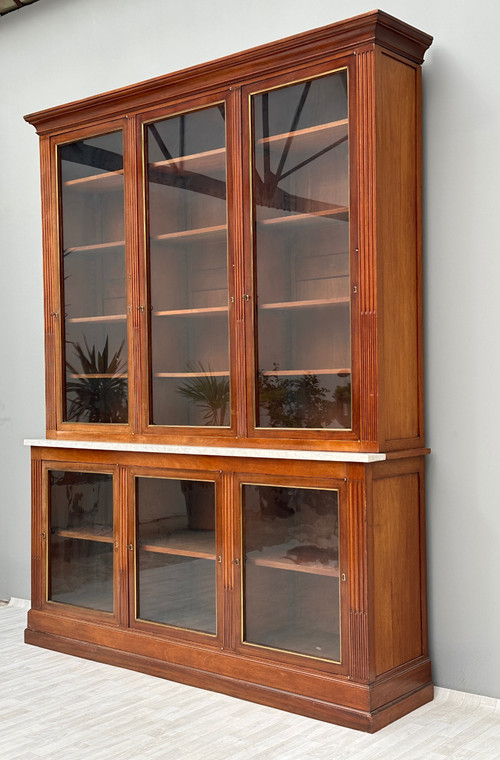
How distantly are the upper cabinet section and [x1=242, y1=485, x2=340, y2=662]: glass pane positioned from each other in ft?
0.77

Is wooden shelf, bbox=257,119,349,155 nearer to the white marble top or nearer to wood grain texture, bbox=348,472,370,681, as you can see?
the white marble top

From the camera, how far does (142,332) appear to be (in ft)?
12.2

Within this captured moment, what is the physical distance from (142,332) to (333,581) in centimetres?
136

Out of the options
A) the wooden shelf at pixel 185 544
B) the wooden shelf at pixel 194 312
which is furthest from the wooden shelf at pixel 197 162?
the wooden shelf at pixel 185 544

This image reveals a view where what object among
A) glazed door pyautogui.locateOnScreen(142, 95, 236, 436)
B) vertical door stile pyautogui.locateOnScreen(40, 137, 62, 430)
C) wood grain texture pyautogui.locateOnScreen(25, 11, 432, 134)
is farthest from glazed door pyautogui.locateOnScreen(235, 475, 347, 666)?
wood grain texture pyautogui.locateOnScreen(25, 11, 432, 134)

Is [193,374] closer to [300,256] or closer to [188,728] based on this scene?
[300,256]

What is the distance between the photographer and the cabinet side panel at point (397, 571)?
3.05m

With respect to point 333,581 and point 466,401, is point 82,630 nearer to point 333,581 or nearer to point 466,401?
point 333,581

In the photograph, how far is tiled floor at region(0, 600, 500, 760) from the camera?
111 inches

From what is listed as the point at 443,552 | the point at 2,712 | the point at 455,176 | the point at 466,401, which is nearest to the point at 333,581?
the point at 443,552

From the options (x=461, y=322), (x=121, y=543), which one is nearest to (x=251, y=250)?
(x=461, y=322)

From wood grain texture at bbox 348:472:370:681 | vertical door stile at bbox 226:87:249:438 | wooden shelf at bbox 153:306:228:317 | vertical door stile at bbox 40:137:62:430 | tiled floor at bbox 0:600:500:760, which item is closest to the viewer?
tiled floor at bbox 0:600:500:760

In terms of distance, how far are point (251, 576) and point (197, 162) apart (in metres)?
1.69

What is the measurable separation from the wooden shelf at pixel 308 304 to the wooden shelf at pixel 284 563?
91 centimetres
